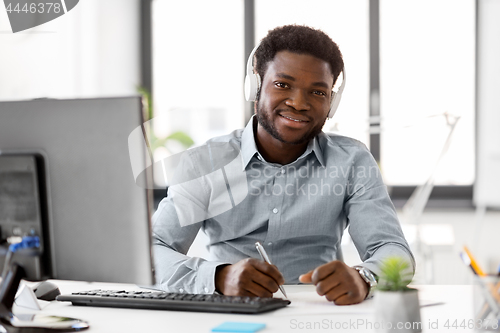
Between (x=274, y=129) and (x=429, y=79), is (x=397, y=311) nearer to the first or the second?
(x=274, y=129)

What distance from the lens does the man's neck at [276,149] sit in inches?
58.8

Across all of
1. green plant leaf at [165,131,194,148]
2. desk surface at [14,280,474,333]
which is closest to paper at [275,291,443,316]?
desk surface at [14,280,474,333]

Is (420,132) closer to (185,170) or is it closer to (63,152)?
(185,170)

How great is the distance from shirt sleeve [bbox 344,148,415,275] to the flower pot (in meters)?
0.46

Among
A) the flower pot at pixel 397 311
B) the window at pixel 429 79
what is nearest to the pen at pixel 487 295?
the flower pot at pixel 397 311

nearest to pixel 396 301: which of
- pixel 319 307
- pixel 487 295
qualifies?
pixel 487 295

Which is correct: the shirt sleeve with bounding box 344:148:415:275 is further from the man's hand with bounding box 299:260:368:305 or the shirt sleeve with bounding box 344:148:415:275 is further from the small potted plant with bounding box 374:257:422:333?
→ the small potted plant with bounding box 374:257:422:333

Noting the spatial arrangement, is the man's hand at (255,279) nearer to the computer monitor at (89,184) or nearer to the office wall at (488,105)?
the computer monitor at (89,184)

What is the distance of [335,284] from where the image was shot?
974 mm

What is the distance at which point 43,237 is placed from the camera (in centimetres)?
82

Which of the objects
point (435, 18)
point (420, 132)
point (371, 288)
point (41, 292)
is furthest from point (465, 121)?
point (41, 292)

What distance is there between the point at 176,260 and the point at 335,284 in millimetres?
389

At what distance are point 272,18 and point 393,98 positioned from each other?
3.25ft

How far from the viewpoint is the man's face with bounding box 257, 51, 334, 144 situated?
1.43 m
